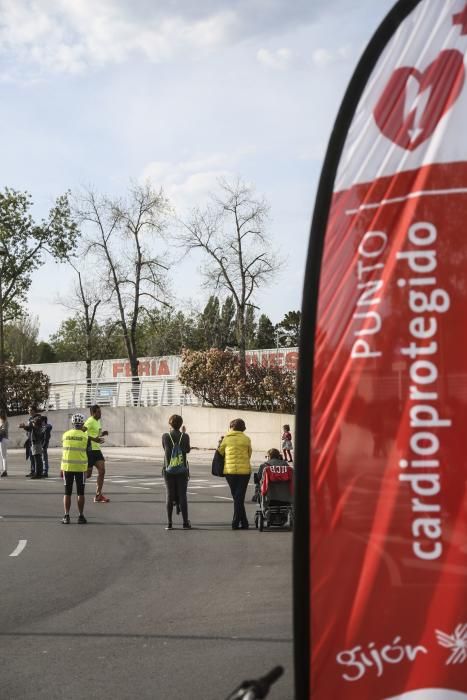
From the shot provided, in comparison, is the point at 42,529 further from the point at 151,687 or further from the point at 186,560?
the point at 151,687

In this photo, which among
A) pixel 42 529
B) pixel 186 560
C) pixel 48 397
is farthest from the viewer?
pixel 48 397

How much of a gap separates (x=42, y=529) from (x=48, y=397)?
3487cm

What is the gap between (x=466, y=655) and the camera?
2977 mm

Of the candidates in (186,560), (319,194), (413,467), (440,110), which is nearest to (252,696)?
(413,467)

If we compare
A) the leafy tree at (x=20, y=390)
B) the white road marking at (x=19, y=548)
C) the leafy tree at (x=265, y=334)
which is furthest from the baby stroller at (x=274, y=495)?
the leafy tree at (x=265, y=334)

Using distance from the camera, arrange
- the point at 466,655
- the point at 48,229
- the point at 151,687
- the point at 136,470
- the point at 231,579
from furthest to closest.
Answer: the point at 48,229 → the point at 136,470 → the point at 231,579 → the point at 151,687 → the point at 466,655

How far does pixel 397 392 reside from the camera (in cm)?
306

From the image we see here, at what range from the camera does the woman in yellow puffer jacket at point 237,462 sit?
15.8m

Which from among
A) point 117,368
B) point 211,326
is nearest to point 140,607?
point 211,326

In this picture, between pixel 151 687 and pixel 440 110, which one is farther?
pixel 151 687

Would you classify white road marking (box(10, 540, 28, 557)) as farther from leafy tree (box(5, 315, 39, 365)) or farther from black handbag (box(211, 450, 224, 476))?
leafy tree (box(5, 315, 39, 365))

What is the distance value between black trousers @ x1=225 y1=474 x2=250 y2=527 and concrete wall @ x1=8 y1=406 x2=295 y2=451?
82.3ft

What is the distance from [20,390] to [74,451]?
34849 mm

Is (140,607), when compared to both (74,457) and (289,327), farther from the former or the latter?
(289,327)
